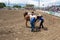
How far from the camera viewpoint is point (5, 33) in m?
15.0

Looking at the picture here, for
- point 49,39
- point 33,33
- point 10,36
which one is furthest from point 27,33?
point 49,39

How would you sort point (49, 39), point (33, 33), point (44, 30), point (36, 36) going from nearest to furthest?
point (49, 39), point (36, 36), point (33, 33), point (44, 30)

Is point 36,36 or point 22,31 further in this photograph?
point 22,31

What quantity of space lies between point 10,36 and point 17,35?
1.81ft

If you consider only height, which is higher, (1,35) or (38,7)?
(1,35)

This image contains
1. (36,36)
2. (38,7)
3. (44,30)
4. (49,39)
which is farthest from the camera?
(38,7)

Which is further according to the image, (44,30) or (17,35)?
(44,30)

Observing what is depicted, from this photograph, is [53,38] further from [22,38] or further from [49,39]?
[22,38]

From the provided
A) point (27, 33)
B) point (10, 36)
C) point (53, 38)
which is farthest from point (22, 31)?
point (53, 38)

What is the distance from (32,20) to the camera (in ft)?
50.3

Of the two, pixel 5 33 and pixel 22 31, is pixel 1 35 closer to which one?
pixel 5 33

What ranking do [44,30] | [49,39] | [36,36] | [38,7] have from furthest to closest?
[38,7] → [44,30] → [36,36] → [49,39]

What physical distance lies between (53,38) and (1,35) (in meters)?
3.65

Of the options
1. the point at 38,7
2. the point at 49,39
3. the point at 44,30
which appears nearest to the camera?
the point at 49,39
